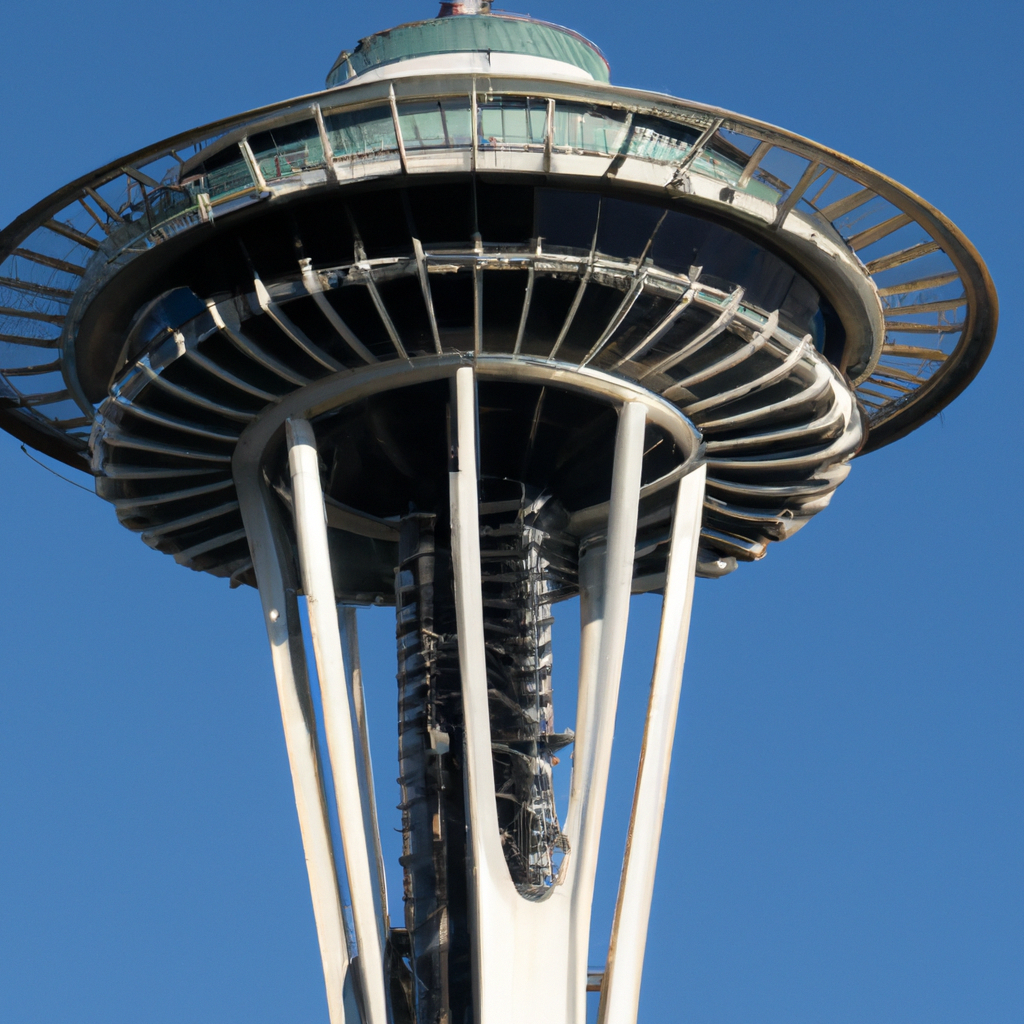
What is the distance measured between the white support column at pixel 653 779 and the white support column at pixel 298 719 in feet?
14.2

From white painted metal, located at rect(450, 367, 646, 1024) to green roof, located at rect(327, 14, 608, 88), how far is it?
7.48m

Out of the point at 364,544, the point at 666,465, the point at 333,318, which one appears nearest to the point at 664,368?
the point at 666,465

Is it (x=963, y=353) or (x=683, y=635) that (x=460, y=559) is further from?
(x=963, y=353)

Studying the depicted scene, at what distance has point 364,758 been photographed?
37.4 m

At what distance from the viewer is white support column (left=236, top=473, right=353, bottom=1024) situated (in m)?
33.2

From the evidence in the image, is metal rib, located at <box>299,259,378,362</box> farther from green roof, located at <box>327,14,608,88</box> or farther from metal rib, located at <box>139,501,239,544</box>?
green roof, located at <box>327,14,608,88</box>

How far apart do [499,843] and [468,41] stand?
1456cm

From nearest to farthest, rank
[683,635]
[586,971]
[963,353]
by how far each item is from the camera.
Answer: [586,971] < [683,635] < [963,353]

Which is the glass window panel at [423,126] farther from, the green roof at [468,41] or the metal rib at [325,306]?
the green roof at [468,41]

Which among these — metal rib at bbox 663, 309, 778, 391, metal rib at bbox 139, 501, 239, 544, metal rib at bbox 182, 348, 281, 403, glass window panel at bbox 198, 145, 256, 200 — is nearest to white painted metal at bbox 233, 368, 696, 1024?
metal rib at bbox 182, 348, 281, 403

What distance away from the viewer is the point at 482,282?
107ft

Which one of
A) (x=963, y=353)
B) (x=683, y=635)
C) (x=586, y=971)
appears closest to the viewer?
(x=586, y=971)

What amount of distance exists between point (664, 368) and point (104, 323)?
9366 millimetres

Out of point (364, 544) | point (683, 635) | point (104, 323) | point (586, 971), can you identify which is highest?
point (104, 323)
